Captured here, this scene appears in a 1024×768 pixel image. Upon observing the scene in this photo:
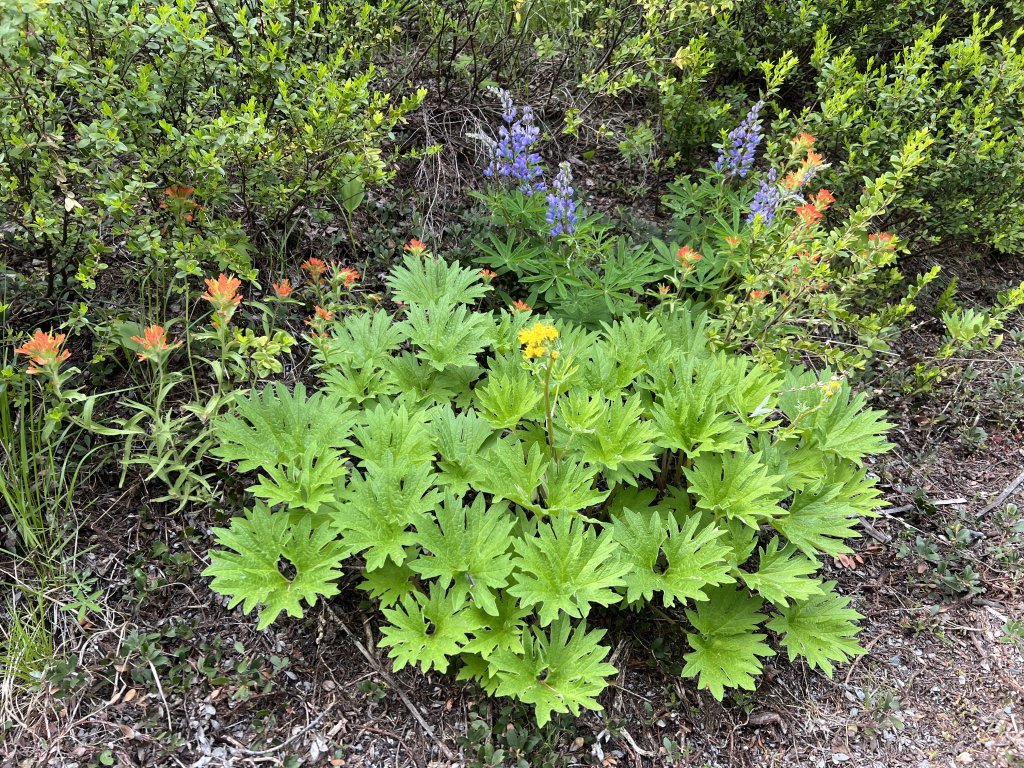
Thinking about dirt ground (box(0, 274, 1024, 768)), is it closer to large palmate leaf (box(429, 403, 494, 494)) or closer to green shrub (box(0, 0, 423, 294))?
large palmate leaf (box(429, 403, 494, 494))

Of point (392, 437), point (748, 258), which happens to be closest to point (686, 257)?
point (748, 258)

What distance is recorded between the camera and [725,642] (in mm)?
2293

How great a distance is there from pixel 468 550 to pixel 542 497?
0.38m

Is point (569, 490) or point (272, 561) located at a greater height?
point (569, 490)

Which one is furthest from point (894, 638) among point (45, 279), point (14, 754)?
point (45, 279)

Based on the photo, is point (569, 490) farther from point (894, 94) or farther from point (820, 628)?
point (894, 94)

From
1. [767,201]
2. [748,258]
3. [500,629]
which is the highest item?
[767,201]

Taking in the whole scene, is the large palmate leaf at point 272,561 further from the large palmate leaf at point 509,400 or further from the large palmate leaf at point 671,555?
the large palmate leaf at point 671,555

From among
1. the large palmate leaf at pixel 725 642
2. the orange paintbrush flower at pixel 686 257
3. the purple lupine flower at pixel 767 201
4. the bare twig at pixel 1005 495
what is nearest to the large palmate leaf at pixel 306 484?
the large palmate leaf at pixel 725 642

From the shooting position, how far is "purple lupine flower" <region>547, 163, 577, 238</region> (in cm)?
304

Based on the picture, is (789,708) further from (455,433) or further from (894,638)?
(455,433)

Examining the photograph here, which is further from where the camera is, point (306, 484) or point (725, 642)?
point (725, 642)

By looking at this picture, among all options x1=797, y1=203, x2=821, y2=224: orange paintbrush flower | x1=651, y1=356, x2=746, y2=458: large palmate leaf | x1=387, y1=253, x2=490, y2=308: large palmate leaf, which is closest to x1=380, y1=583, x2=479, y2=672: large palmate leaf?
x1=651, y1=356, x2=746, y2=458: large palmate leaf

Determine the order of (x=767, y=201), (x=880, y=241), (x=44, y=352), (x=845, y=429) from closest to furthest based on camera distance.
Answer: (x=44, y=352) → (x=845, y=429) → (x=880, y=241) → (x=767, y=201)
